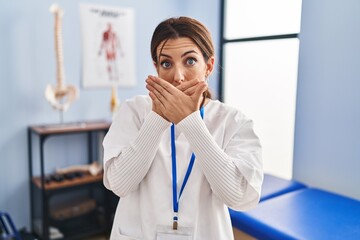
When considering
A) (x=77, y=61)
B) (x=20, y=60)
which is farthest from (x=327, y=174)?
(x=20, y=60)

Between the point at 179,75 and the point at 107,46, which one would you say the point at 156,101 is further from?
the point at 107,46

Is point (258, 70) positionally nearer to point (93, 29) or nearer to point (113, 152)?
point (93, 29)

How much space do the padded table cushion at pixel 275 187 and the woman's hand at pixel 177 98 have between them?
4.32 ft

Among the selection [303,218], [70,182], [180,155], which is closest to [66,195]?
[70,182]

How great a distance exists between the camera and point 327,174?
227 centimetres

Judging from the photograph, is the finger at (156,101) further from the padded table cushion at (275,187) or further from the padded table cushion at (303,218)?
the padded table cushion at (275,187)

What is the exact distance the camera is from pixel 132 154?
850mm

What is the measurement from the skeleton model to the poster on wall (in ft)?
0.75

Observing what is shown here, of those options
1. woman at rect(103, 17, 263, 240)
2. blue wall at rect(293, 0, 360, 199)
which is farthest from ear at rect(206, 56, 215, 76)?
blue wall at rect(293, 0, 360, 199)

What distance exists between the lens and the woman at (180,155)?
0.82m

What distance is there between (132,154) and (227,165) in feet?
0.82

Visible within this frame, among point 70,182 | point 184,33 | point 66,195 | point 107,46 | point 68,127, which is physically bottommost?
point 66,195

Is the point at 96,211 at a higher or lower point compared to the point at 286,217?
lower

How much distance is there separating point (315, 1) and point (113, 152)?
2.02 m
